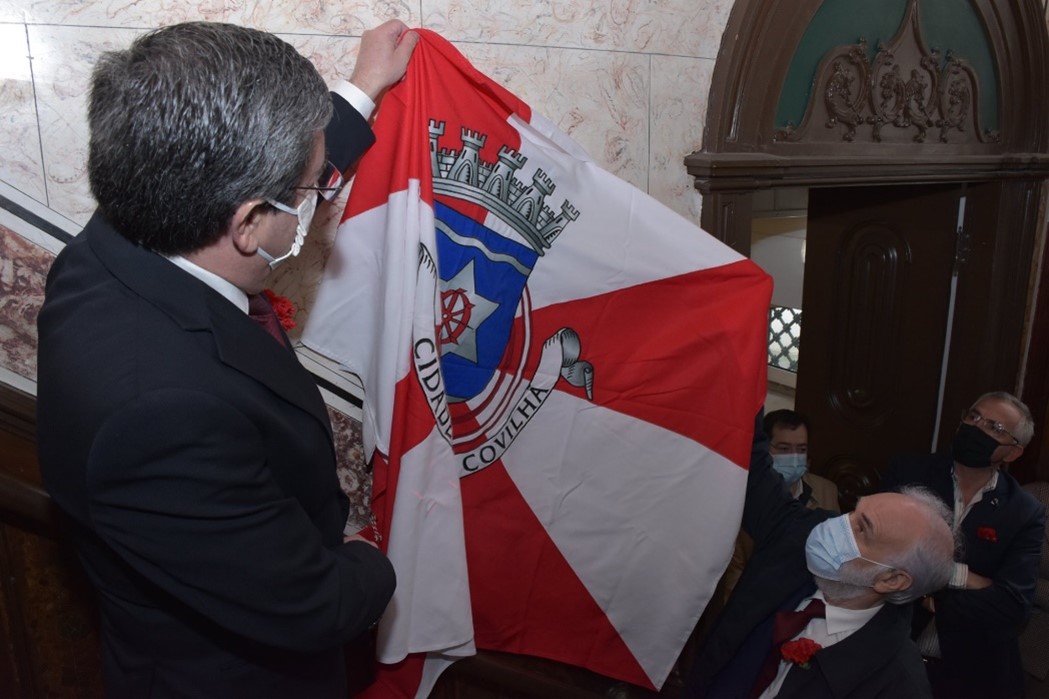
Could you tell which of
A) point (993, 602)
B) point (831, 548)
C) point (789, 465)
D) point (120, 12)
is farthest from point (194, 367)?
point (993, 602)

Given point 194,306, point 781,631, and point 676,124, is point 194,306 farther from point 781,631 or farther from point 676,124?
point 676,124

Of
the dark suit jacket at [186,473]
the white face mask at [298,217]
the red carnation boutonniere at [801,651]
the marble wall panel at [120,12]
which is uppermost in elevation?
the marble wall panel at [120,12]

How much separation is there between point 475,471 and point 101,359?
0.96m

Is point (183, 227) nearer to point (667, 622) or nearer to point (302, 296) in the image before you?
point (302, 296)

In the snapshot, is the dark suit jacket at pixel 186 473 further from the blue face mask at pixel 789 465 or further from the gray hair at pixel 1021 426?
the gray hair at pixel 1021 426

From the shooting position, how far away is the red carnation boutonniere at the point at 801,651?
1.72 meters

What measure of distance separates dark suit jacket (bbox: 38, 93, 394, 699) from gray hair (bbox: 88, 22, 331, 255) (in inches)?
3.3

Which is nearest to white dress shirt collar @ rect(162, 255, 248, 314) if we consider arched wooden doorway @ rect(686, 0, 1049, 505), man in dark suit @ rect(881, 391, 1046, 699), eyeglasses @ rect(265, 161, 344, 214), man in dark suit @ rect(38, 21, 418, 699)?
man in dark suit @ rect(38, 21, 418, 699)

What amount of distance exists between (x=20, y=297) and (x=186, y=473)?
2.66 feet

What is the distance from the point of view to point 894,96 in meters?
2.93

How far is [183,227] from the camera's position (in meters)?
1.01

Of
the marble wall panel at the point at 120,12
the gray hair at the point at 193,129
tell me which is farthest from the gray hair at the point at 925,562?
the marble wall panel at the point at 120,12

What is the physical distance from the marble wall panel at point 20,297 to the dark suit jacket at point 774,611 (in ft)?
5.17

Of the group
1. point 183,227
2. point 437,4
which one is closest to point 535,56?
point 437,4
